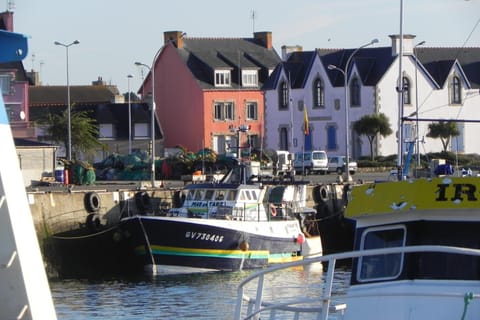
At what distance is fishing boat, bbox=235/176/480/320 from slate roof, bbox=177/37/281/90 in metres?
67.0

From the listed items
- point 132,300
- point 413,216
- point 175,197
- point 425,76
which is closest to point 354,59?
point 425,76

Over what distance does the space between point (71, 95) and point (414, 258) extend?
78.6m

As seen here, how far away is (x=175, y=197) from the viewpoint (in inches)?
1569

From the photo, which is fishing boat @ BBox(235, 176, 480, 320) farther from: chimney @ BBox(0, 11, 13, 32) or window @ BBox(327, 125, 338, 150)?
chimney @ BBox(0, 11, 13, 32)

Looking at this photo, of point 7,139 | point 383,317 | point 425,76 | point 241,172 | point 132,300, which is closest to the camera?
point 7,139

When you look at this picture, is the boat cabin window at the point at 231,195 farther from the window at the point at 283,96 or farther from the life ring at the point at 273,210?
the window at the point at 283,96

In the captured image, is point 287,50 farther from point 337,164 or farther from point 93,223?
point 93,223

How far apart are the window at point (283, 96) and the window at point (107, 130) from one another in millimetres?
11246

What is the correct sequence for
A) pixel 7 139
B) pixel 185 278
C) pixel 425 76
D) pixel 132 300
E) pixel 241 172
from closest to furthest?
1. pixel 7 139
2. pixel 132 300
3. pixel 185 278
4. pixel 241 172
5. pixel 425 76

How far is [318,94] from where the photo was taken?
2815 inches

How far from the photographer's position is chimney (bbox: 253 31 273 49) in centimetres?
8206

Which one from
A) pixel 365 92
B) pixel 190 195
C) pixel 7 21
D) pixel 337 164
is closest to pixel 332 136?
pixel 365 92

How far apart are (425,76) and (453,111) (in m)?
2.57

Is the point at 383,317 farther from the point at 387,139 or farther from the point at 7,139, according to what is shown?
the point at 387,139
